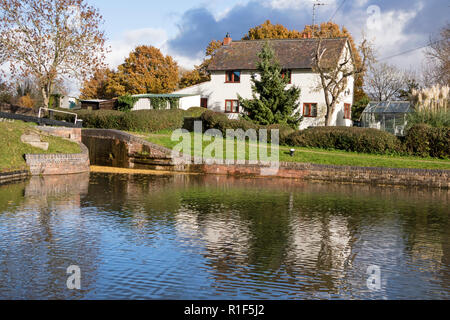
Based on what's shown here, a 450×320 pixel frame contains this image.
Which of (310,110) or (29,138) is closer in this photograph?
(29,138)

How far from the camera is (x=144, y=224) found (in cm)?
1199

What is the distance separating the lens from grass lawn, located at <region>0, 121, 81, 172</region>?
2055cm

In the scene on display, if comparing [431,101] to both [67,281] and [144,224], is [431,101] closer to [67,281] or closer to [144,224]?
[144,224]

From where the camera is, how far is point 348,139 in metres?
30.5

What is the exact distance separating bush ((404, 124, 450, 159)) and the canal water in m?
11.5

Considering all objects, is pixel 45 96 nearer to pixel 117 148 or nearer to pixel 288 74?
pixel 117 148

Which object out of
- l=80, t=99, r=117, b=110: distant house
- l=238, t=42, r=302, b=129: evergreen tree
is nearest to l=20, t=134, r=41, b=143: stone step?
l=238, t=42, r=302, b=129: evergreen tree

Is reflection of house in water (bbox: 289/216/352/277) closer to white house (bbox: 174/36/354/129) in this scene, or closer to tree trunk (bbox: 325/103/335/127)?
tree trunk (bbox: 325/103/335/127)

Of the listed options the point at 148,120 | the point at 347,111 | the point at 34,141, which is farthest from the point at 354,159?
the point at 347,111

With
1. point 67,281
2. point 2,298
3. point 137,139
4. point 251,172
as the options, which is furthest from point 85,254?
point 137,139

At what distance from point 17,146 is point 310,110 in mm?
31896

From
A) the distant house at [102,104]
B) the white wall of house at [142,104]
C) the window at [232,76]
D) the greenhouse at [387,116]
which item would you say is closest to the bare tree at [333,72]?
the greenhouse at [387,116]

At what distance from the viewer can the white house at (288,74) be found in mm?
48188

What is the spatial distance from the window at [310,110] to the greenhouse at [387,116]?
14.9 ft
